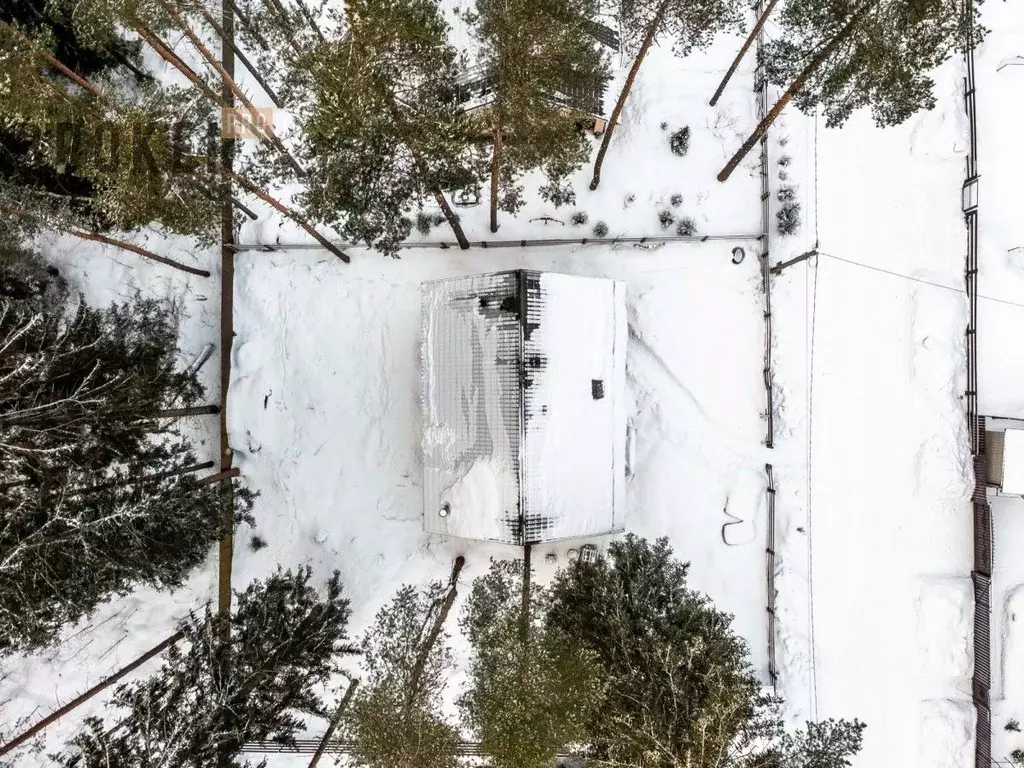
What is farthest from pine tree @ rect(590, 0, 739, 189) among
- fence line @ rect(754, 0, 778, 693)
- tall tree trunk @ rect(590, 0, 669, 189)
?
fence line @ rect(754, 0, 778, 693)

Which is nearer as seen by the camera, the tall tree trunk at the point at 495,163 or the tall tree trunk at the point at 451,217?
the tall tree trunk at the point at 495,163

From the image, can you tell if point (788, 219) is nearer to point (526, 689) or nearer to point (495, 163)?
point (495, 163)

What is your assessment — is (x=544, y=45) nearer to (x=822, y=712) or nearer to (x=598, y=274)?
A: (x=598, y=274)

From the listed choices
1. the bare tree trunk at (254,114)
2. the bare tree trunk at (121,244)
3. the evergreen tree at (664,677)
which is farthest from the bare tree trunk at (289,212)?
the evergreen tree at (664,677)

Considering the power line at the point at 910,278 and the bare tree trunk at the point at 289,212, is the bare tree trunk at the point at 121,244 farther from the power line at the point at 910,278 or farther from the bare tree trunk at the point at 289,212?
the power line at the point at 910,278

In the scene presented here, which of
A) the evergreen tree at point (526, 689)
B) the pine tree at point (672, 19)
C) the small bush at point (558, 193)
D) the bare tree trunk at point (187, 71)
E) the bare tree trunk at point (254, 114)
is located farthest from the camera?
the small bush at point (558, 193)

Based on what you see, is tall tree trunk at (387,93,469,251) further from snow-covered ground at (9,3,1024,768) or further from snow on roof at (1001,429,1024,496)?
snow on roof at (1001,429,1024,496)

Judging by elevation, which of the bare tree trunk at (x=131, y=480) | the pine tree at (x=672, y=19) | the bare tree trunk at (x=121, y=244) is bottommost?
the bare tree trunk at (x=131, y=480)
